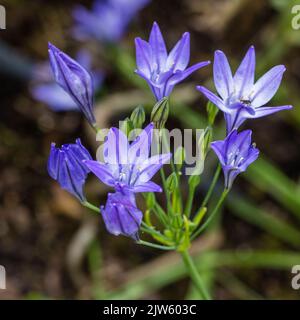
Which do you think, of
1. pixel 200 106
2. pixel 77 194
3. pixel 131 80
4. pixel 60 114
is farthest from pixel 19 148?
pixel 77 194

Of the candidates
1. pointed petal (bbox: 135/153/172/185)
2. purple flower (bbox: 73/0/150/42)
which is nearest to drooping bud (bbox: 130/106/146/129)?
pointed petal (bbox: 135/153/172/185)

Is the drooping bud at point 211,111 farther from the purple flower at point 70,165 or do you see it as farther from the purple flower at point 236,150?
the purple flower at point 70,165

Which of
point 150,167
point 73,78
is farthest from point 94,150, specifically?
point 150,167

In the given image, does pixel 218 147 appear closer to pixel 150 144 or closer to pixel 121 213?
pixel 150 144
